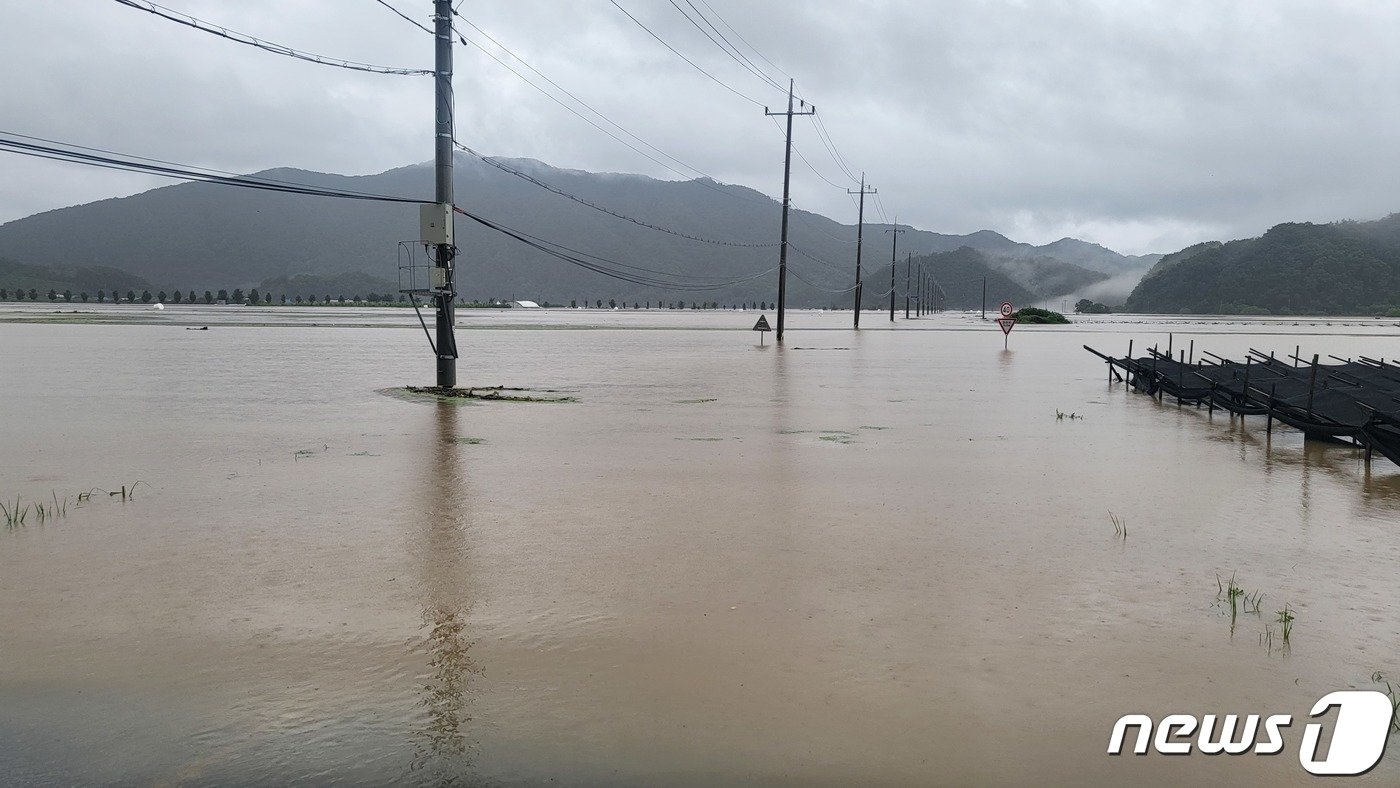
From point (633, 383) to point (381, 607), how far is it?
60.3 ft

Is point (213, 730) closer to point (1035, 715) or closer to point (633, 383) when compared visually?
point (1035, 715)

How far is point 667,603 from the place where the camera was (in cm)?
648

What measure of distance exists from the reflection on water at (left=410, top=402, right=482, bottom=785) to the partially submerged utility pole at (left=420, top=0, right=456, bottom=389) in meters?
9.89

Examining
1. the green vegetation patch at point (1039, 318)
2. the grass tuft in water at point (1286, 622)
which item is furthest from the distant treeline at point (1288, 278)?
the grass tuft in water at point (1286, 622)

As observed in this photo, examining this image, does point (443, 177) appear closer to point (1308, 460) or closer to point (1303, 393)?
point (1308, 460)

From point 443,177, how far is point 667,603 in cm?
1551

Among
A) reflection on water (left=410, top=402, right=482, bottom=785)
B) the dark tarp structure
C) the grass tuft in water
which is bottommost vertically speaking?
reflection on water (left=410, top=402, right=482, bottom=785)

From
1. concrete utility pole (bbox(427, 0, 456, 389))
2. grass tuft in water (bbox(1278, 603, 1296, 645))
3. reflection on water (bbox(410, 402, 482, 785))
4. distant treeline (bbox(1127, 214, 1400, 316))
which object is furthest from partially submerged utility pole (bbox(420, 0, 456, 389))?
distant treeline (bbox(1127, 214, 1400, 316))

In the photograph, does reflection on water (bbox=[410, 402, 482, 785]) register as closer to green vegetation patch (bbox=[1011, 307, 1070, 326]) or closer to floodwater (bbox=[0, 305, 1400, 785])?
floodwater (bbox=[0, 305, 1400, 785])

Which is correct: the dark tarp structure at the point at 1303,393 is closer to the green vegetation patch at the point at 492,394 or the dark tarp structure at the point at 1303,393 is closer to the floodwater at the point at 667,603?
the floodwater at the point at 667,603

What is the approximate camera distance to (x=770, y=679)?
519 centimetres

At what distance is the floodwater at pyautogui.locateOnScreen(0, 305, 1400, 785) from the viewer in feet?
Result: 14.6

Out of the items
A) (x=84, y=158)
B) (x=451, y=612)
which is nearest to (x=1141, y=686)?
(x=451, y=612)

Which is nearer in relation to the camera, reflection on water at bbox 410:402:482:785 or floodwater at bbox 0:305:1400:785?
reflection on water at bbox 410:402:482:785
